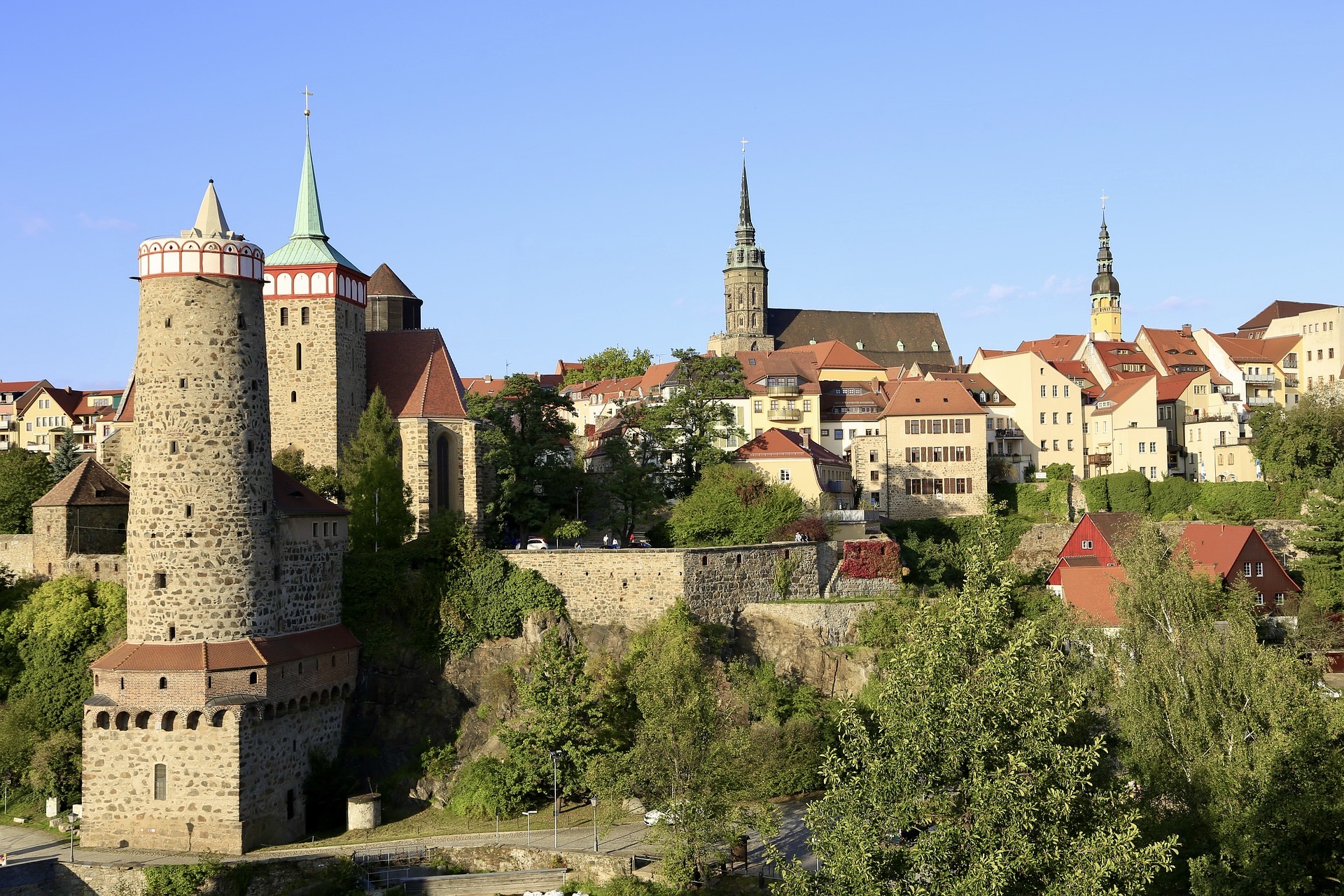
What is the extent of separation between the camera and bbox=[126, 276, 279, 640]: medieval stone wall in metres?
37.9

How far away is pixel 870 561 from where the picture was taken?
5022 cm

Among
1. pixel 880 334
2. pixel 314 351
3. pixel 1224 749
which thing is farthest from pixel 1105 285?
pixel 1224 749

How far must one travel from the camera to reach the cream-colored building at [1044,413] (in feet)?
235

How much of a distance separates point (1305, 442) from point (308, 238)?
43.4m

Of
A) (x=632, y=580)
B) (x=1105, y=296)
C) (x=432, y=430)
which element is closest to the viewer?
(x=632, y=580)

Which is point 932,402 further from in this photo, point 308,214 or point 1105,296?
point 1105,296

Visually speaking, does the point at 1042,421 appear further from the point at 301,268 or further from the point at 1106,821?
the point at 1106,821

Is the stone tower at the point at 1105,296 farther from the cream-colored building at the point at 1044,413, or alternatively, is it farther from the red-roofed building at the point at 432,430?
the red-roofed building at the point at 432,430

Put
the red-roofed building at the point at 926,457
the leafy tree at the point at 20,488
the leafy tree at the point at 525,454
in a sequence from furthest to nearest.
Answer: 1. the red-roofed building at the point at 926,457
2. the leafy tree at the point at 525,454
3. the leafy tree at the point at 20,488

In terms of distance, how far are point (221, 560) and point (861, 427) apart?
44757 millimetres

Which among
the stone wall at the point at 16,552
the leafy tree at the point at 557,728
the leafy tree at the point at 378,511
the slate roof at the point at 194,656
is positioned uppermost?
the leafy tree at the point at 378,511

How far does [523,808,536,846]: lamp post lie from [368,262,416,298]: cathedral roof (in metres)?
34.6

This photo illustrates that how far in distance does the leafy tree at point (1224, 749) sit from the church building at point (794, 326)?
6596 cm

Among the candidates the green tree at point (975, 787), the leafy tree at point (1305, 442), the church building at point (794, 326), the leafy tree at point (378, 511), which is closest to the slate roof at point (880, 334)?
the church building at point (794, 326)
